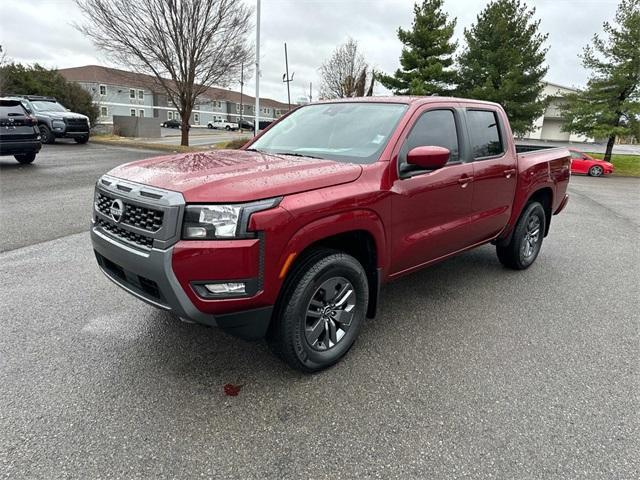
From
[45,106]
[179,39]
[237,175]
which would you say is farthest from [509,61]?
[237,175]

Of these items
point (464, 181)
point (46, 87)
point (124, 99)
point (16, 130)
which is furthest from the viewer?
point (124, 99)

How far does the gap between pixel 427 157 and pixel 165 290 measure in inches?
73.5

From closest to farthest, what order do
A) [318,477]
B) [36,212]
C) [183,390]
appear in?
[318,477] < [183,390] < [36,212]

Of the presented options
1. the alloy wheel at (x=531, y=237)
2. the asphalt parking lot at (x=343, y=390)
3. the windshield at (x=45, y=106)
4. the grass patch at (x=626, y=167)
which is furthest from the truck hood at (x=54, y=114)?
the grass patch at (x=626, y=167)

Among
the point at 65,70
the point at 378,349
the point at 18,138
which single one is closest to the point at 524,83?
the point at 18,138

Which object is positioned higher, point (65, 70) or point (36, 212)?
point (65, 70)

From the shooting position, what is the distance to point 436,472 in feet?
6.79

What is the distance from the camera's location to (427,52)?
24.6 meters

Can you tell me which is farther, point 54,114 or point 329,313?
point 54,114

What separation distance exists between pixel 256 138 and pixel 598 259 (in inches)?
187

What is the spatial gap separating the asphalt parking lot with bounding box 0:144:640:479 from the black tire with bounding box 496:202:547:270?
457mm

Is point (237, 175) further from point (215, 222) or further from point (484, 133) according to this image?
point (484, 133)

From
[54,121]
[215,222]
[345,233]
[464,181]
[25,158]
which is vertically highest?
[54,121]

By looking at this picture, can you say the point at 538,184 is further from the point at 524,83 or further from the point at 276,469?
the point at 524,83
